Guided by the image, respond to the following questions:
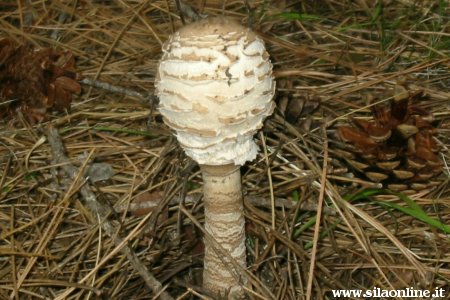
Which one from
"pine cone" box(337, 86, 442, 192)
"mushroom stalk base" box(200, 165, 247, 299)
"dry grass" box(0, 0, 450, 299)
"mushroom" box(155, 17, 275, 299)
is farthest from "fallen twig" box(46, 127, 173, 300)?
"pine cone" box(337, 86, 442, 192)

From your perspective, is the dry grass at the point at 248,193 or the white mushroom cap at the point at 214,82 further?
the dry grass at the point at 248,193

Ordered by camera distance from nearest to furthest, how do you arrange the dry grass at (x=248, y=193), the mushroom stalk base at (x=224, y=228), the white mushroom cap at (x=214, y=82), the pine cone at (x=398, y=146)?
the white mushroom cap at (x=214, y=82) → the mushroom stalk base at (x=224, y=228) → the dry grass at (x=248, y=193) → the pine cone at (x=398, y=146)

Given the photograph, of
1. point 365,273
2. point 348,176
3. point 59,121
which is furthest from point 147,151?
point 365,273

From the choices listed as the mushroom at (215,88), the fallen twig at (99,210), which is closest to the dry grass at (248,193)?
the fallen twig at (99,210)

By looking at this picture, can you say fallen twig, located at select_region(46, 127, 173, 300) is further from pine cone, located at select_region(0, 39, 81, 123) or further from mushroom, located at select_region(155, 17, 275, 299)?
mushroom, located at select_region(155, 17, 275, 299)

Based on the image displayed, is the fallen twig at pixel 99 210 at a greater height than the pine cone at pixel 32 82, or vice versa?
the pine cone at pixel 32 82

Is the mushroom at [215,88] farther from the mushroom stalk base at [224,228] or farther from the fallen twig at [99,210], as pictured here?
the fallen twig at [99,210]
